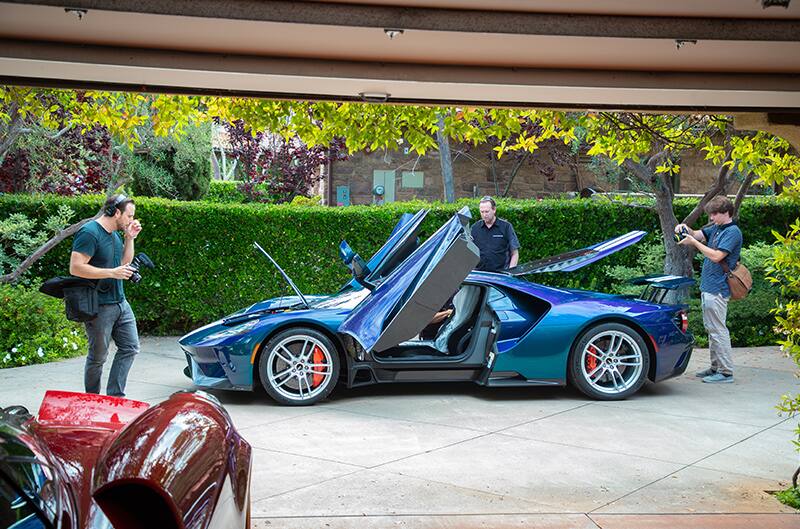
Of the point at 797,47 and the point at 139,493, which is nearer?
the point at 139,493

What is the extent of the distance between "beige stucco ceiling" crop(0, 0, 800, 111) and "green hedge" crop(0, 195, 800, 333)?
654 cm

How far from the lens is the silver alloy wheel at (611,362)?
8.70m

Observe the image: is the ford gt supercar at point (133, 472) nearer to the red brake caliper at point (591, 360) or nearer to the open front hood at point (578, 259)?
the red brake caliper at point (591, 360)

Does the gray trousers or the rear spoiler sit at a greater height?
the rear spoiler

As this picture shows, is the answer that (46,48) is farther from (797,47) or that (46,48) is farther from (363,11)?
(797,47)

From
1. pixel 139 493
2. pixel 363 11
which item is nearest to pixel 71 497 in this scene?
pixel 139 493

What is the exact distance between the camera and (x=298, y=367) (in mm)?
8453

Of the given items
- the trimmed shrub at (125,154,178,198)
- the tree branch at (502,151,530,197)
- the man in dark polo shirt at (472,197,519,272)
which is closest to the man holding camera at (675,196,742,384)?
the man in dark polo shirt at (472,197,519,272)

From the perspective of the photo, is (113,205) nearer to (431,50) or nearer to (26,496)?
(431,50)

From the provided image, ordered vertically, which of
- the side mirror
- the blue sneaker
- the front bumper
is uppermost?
the side mirror

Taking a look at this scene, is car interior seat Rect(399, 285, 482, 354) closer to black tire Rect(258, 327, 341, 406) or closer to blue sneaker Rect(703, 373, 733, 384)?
black tire Rect(258, 327, 341, 406)

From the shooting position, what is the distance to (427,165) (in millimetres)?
A: 23219

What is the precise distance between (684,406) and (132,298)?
7.56 metres

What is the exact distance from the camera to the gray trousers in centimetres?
946
